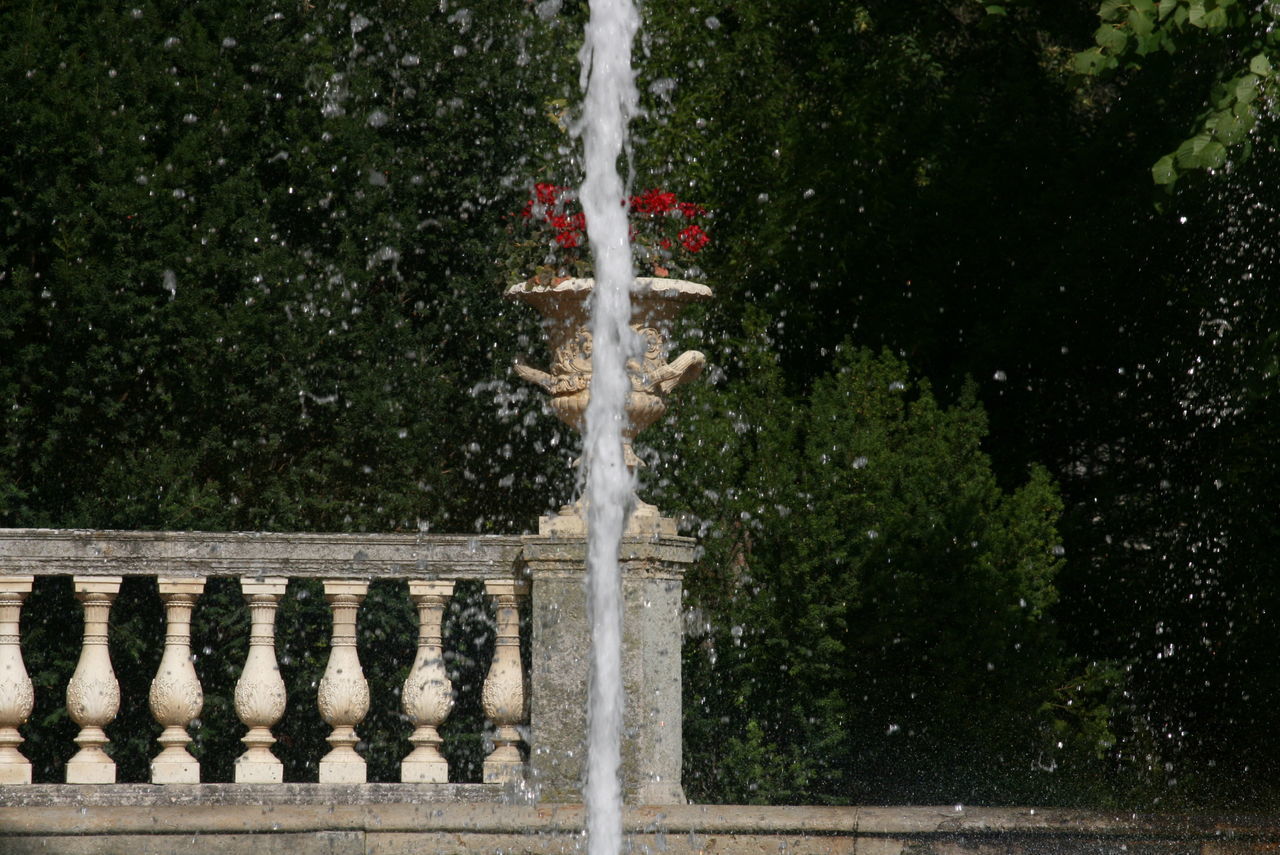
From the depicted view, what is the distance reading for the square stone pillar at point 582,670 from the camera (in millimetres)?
5289

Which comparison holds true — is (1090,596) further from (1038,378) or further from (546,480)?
(546,480)

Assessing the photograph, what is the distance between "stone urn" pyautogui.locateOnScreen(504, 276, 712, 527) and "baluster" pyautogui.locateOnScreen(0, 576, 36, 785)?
192 cm

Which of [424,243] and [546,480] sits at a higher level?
[424,243]

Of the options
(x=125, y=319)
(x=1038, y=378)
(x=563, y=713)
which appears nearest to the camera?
(x=563, y=713)

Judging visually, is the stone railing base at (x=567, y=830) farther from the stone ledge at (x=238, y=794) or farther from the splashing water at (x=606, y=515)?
the splashing water at (x=606, y=515)

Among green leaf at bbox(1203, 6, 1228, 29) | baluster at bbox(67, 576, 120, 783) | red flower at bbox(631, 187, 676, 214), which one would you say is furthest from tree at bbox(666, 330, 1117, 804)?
baluster at bbox(67, 576, 120, 783)

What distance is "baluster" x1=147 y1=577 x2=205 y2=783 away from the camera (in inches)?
205

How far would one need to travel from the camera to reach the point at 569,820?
16.5 ft

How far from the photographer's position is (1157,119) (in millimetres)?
10047

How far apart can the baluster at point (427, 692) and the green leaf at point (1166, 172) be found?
3324 mm

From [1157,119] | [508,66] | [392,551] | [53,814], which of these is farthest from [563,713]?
[1157,119]

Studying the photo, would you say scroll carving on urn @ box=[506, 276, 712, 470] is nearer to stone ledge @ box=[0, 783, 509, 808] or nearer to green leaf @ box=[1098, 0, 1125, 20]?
stone ledge @ box=[0, 783, 509, 808]

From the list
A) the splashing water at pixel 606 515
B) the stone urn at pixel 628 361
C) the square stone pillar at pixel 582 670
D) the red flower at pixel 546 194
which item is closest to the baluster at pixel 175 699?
→ the square stone pillar at pixel 582 670

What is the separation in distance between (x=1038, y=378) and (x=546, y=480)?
390cm
